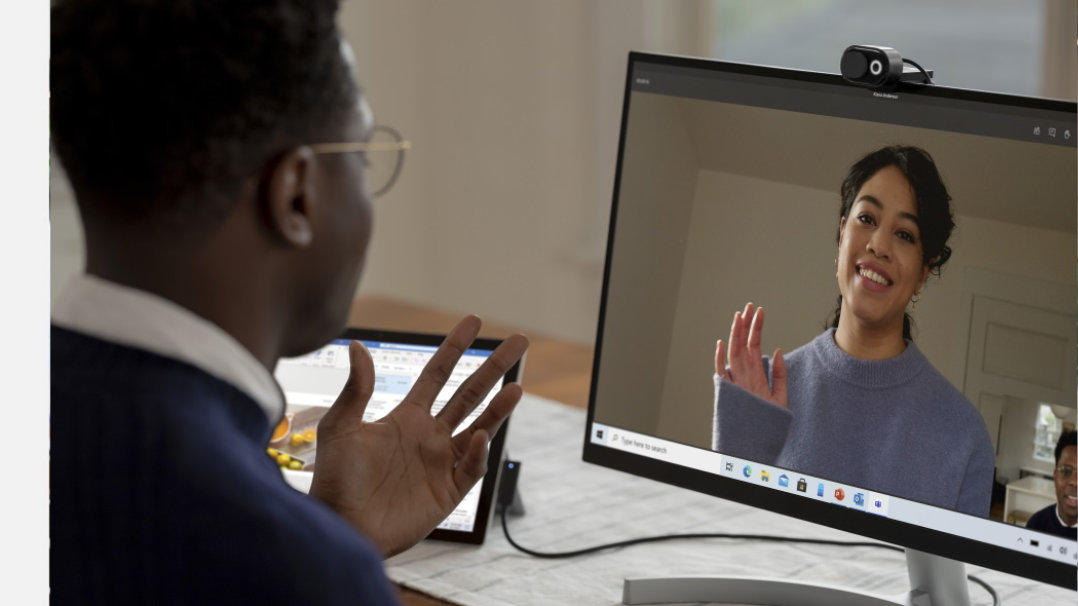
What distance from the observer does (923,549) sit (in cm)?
99

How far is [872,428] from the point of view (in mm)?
1008

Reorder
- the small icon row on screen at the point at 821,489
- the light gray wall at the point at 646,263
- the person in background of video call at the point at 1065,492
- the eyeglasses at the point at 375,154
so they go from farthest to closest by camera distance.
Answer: the light gray wall at the point at 646,263 → the small icon row on screen at the point at 821,489 → the person in background of video call at the point at 1065,492 → the eyeglasses at the point at 375,154

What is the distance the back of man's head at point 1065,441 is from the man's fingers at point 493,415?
416mm

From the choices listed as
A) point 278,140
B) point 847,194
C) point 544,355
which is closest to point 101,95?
point 278,140

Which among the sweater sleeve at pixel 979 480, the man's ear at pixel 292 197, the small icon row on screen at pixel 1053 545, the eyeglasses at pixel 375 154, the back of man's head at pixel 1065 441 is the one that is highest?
the eyeglasses at pixel 375 154

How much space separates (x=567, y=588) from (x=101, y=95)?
67 centimetres

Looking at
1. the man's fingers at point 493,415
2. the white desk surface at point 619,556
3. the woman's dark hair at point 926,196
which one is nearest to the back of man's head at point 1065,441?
the woman's dark hair at point 926,196

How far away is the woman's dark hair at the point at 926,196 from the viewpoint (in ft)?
3.17

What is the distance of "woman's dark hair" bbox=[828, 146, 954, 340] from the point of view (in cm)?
97

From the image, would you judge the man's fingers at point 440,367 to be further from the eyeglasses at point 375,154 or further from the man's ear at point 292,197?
the man's ear at point 292,197

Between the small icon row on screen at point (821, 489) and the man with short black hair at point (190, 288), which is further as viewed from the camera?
the small icon row on screen at point (821, 489)

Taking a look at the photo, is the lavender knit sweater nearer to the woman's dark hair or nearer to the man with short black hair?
the woman's dark hair

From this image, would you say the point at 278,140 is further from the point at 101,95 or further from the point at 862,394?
the point at 862,394

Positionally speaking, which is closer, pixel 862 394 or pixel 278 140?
pixel 278 140
